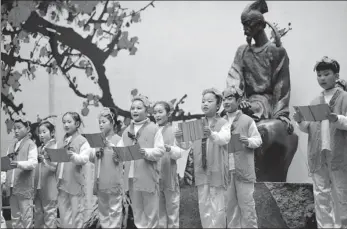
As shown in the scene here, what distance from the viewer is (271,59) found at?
5094 millimetres

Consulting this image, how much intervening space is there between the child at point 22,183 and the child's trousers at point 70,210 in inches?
14.1

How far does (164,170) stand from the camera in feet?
14.8

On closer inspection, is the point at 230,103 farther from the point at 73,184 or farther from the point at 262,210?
the point at 73,184

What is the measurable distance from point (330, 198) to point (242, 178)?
0.68 m

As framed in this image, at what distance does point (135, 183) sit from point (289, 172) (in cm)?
183

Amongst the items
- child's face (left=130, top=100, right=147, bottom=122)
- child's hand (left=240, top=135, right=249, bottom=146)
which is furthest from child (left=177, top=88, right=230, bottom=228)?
child's face (left=130, top=100, right=147, bottom=122)

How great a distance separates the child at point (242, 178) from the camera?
13.4ft

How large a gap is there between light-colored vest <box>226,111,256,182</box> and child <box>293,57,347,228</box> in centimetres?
44

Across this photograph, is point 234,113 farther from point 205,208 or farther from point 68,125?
point 68,125

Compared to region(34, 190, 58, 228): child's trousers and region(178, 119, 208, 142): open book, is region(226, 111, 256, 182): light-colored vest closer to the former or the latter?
region(178, 119, 208, 142): open book

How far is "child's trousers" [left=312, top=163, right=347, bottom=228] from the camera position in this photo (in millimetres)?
3875

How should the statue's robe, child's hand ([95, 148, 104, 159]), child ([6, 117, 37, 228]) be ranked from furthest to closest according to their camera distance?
the statue's robe → child ([6, 117, 37, 228]) → child's hand ([95, 148, 104, 159])

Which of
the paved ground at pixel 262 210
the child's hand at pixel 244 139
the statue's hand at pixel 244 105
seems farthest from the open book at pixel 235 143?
the statue's hand at pixel 244 105

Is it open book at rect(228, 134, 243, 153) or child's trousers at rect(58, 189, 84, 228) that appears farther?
child's trousers at rect(58, 189, 84, 228)
